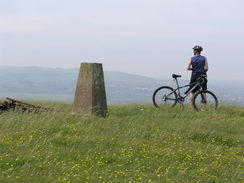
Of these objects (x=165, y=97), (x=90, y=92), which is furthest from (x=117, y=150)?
(x=165, y=97)

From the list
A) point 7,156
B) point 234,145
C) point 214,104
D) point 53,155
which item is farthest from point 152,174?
point 214,104

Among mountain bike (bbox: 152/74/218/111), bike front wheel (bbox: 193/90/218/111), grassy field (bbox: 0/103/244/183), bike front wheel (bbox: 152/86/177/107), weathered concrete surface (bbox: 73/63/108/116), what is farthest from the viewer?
bike front wheel (bbox: 152/86/177/107)

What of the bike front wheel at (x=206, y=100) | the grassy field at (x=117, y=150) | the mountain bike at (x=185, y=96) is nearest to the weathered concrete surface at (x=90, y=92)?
the grassy field at (x=117, y=150)

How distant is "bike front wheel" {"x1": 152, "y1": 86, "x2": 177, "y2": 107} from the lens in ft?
58.0

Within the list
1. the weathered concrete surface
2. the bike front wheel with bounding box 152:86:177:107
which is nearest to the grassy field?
the weathered concrete surface

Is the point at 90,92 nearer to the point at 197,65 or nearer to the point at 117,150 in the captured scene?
the point at 197,65

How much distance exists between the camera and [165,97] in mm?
17688

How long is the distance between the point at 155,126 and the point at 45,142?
14.1 ft

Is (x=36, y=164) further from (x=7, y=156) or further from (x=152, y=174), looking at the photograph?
(x=152, y=174)

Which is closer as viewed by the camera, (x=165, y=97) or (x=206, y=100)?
(x=206, y=100)

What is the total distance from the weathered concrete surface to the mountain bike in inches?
132

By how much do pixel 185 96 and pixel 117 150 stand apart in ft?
28.9

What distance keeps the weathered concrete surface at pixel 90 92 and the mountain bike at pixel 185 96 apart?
334 centimetres

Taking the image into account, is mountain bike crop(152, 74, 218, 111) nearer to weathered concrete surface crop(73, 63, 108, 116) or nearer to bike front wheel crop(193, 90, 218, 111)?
bike front wheel crop(193, 90, 218, 111)
